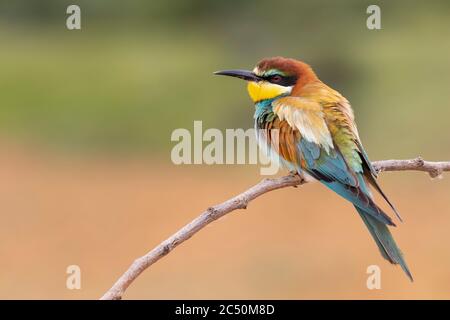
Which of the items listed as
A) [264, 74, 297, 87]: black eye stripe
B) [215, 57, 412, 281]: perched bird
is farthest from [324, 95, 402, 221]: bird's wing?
[264, 74, 297, 87]: black eye stripe

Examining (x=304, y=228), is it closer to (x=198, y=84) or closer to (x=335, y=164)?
(x=198, y=84)

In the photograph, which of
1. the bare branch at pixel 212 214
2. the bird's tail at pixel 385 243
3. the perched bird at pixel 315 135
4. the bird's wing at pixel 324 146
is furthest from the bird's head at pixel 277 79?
the bird's tail at pixel 385 243

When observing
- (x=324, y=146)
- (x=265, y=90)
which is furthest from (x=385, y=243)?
(x=265, y=90)

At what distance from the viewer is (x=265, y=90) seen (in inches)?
105

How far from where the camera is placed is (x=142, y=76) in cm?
965

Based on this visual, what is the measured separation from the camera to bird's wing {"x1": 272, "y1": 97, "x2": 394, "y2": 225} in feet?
7.80

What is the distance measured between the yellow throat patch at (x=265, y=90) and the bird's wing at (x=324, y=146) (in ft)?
0.43

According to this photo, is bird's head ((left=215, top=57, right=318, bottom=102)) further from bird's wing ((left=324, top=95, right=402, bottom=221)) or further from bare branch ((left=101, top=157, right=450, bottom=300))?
bare branch ((left=101, top=157, right=450, bottom=300))

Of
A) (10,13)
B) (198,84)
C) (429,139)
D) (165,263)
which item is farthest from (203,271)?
(10,13)

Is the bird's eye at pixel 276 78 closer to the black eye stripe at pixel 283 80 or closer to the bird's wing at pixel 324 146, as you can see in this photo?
the black eye stripe at pixel 283 80

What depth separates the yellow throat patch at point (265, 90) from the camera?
267cm

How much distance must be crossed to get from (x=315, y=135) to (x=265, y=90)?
279mm

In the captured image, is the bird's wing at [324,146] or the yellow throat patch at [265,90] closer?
the bird's wing at [324,146]

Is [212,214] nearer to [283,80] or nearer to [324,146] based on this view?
[324,146]
